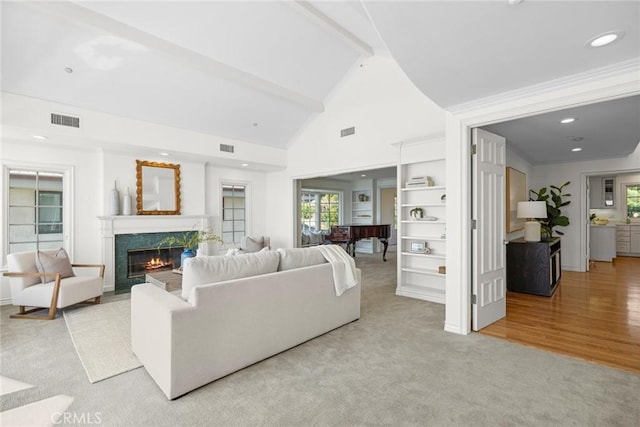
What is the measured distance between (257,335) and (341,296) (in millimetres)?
1127

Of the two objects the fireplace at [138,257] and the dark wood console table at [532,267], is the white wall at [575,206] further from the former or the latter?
the fireplace at [138,257]

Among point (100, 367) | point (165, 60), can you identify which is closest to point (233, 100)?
point (165, 60)

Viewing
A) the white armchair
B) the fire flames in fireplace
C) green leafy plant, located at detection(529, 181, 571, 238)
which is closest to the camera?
the white armchair

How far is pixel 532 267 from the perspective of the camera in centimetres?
489

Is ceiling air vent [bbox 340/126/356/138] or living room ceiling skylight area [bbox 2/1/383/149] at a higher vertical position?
living room ceiling skylight area [bbox 2/1/383/149]

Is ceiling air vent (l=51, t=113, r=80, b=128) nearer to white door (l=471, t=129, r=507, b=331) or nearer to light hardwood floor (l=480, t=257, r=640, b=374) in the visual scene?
white door (l=471, t=129, r=507, b=331)

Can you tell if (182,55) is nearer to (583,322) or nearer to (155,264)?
(155,264)

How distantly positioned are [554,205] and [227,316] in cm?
741

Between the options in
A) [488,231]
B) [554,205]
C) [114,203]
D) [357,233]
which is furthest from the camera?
[357,233]

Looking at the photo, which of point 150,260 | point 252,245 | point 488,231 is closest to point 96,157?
point 150,260

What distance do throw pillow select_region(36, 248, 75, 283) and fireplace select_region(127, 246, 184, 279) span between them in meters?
1.24

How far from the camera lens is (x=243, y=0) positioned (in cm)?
385

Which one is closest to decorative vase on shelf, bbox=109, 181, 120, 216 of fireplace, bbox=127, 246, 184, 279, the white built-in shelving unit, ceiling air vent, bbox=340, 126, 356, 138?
fireplace, bbox=127, 246, 184, 279

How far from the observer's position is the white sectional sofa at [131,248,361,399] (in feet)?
7.20
